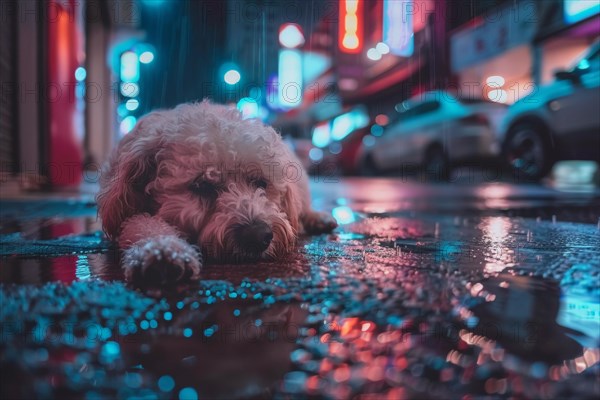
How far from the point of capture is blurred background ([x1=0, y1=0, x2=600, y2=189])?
6.76 m

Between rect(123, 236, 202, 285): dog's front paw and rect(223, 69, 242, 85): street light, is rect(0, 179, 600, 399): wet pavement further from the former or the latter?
rect(223, 69, 242, 85): street light

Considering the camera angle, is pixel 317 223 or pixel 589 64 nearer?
pixel 317 223

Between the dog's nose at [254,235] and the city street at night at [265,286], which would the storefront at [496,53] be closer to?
the city street at night at [265,286]

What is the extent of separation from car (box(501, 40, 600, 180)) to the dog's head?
5371 mm

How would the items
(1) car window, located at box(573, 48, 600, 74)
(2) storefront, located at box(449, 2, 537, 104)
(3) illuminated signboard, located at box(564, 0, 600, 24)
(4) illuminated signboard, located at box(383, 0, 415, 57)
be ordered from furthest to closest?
(4) illuminated signboard, located at box(383, 0, 415, 57) < (2) storefront, located at box(449, 2, 537, 104) < (1) car window, located at box(573, 48, 600, 74) < (3) illuminated signboard, located at box(564, 0, 600, 24)

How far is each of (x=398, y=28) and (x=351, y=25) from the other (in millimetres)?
2309

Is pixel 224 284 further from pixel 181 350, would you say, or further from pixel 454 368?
pixel 454 368

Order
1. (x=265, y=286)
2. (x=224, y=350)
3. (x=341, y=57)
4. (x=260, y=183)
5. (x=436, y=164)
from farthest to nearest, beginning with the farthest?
(x=341, y=57) < (x=436, y=164) < (x=260, y=183) < (x=265, y=286) < (x=224, y=350)

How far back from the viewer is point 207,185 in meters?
2.19

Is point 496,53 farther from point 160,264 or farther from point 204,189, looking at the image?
point 160,264

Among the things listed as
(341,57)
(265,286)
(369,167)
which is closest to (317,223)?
(265,286)

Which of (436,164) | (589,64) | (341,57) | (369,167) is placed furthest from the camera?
(341,57)

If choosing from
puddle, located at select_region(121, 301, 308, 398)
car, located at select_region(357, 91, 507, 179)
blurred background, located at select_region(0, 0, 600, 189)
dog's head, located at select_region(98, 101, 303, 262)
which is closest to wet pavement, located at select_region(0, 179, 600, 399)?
puddle, located at select_region(121, 301, 308, 398)

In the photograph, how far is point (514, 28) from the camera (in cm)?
1592
